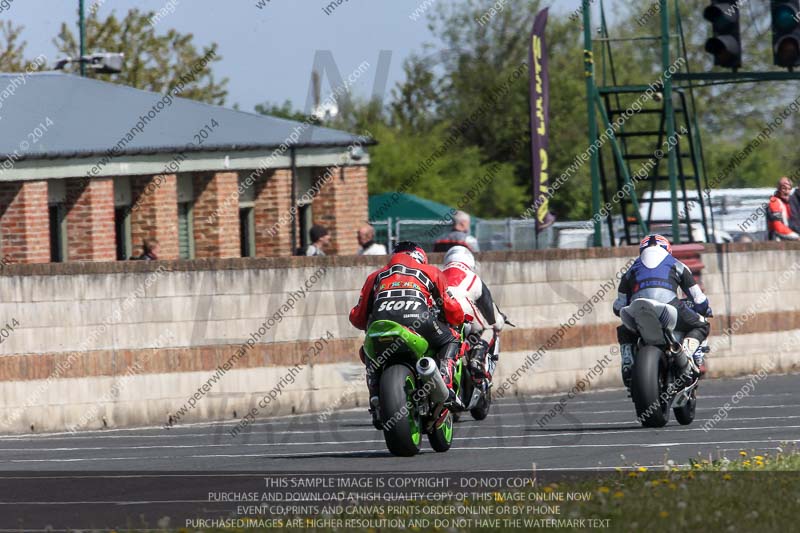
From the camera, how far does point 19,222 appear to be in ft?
80.4

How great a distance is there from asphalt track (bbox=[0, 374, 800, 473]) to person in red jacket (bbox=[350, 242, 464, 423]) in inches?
28.2

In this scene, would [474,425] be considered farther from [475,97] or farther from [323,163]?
[475,97]

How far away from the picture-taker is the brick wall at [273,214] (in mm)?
30891

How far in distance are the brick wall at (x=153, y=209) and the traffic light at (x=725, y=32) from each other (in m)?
11.2

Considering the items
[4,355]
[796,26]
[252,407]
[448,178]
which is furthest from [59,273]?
[448,178]

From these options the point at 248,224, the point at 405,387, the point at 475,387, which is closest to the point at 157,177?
the point at 248,224

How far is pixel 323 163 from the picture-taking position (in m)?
31.1

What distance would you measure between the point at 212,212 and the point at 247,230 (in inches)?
75.2

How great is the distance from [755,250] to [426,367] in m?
10.8

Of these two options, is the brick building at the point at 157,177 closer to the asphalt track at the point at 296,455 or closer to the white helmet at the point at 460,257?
the asphalt track at the point at 296,455

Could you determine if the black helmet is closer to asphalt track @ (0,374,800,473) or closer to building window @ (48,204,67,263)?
asphalt track @ (0,374,800,473)

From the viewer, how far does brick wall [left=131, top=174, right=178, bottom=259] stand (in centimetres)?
2747

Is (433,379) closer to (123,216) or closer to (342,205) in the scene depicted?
(123,216)

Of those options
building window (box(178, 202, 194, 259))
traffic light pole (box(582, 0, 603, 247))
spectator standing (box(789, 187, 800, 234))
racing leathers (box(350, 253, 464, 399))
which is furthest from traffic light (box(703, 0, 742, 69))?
building window (box(178, 202, 194, 259))
